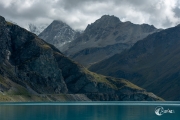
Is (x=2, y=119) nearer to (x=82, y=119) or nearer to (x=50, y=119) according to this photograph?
(x=50, y=119)

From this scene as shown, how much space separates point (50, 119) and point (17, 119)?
1352 centimetres

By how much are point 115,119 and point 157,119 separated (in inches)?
667

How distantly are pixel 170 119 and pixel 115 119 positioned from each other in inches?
879

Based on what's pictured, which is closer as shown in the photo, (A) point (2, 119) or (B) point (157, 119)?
(A) point (2, 119)

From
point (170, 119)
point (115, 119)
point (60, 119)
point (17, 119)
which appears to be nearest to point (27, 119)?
point (17, 119)

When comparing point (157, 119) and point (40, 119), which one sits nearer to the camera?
point (40, 119)

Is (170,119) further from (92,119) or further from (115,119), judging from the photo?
(92,119)

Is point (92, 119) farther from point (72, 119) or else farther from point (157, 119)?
Result: point (157, 119)

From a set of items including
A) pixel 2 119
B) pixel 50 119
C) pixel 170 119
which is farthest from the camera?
pixel 170 119

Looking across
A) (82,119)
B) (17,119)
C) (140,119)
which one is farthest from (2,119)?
(140,119)

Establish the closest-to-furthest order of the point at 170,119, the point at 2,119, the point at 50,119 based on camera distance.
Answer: the point at 2,119, the point at 50,119, the point at 170,119

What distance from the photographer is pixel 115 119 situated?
140 metres

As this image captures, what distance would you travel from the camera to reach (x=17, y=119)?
126m

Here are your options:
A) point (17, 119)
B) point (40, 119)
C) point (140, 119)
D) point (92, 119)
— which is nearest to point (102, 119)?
point (92, 119)
